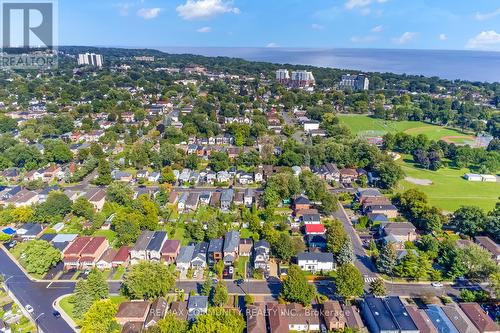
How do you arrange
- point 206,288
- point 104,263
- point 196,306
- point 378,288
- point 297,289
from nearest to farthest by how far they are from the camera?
point 196,306
point 297,289
point 206,288
point 378,288
point 104,263

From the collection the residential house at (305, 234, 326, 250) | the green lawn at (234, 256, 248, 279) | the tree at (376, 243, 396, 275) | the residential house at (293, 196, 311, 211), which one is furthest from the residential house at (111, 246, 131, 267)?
the tree at (376, 243, 396, 275)

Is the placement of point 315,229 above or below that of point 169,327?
above

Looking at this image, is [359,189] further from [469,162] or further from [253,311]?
[253,311]

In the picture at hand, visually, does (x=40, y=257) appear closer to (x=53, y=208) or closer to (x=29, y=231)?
(x=29, y=231)

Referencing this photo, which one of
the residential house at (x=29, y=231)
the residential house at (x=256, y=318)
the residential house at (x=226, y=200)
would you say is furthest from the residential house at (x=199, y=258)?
the residential house at (x=29, y=231)

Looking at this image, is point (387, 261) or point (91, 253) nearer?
point (387, 261)

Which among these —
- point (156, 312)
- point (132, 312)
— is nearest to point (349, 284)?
point (156, 312)

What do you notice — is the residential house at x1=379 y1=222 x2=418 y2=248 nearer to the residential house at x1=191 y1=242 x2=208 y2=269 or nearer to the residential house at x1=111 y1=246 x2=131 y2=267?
the residential house at x1=191 y1=242 x2=208 y2=269
